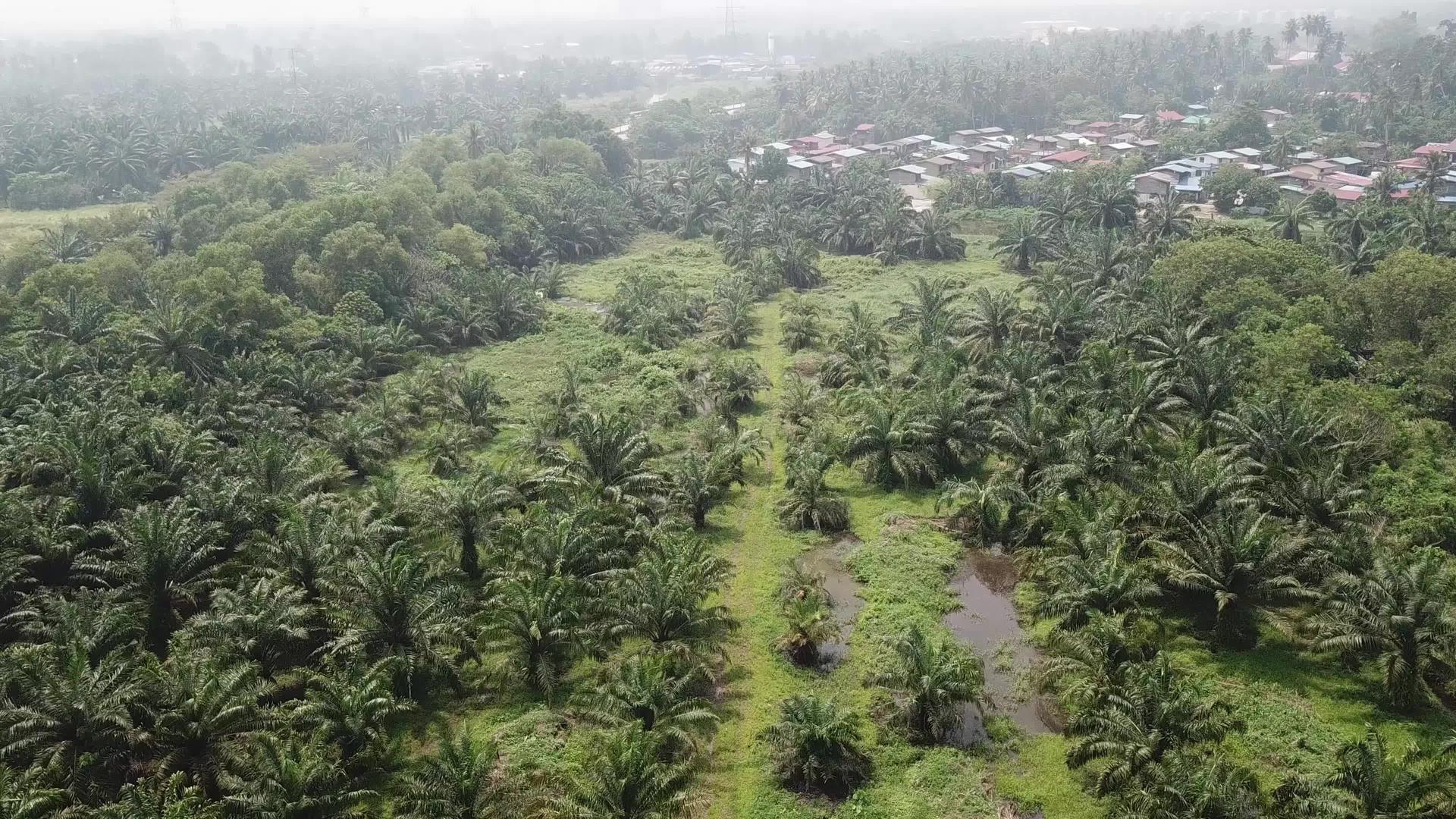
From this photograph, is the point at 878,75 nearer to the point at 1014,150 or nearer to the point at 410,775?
the point at 1014,150

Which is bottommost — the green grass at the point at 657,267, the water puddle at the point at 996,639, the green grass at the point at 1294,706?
the water puddle at the point at 996,639

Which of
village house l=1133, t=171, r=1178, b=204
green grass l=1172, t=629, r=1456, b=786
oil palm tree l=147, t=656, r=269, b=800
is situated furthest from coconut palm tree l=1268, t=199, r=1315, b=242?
Result: oil palm tree l=147, t=656, r=269, b=800

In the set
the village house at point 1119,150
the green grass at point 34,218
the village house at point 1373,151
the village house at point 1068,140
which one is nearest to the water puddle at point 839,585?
the green grass at point 34,218

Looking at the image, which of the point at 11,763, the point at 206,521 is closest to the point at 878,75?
the point at 206,521

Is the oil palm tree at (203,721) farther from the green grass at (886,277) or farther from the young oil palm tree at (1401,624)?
the green grass at (886,277)

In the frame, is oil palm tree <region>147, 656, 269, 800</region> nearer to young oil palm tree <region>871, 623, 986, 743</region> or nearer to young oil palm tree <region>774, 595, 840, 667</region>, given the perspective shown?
young oil palm tree <region>774, 595, 840, 667</region>

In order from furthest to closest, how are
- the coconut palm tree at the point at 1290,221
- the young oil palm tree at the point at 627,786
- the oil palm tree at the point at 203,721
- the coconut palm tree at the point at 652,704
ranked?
the coconut palm tree at the point at 1290,221, the coconut palm tree at the point at 652,704, the oil palm tree at the point at 203,721, the young oil palm tree at the point at 627,786
